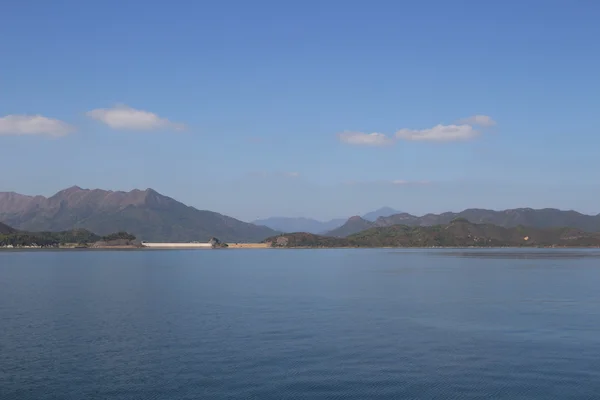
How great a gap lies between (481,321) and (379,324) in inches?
440

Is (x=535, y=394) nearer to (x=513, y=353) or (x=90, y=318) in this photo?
(x=513, y=353)

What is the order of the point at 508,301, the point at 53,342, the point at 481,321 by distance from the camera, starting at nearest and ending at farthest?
the point at 53,342 → the point at 481,321 → the point at 508,301

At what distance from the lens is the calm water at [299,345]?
33.8 meters

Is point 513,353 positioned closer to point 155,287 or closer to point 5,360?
point 5,360

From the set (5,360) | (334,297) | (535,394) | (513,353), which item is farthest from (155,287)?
(535,394)

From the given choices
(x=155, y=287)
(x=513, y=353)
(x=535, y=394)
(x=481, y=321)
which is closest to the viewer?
(x=535, y=394)

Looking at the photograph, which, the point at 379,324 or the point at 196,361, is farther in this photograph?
the point at 379,324

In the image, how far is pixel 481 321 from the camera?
5706 centimetres

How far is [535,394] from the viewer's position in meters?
32.9

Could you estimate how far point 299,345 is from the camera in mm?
44812

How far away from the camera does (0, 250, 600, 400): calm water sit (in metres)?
33.8

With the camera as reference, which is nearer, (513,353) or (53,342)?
(513,353)

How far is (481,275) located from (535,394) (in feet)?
306

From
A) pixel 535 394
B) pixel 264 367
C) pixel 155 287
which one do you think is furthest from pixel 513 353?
pixel 155 287
